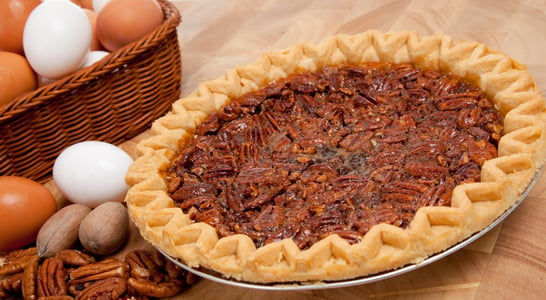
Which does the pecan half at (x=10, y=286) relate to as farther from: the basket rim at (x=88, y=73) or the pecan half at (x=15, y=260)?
the basket rim at (x=88, y=73)

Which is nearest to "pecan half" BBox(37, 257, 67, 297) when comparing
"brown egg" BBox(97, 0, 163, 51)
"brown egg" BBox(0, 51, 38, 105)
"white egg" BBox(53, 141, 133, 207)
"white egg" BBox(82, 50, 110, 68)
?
"white egg" BBox(53, 141, 133, 207)

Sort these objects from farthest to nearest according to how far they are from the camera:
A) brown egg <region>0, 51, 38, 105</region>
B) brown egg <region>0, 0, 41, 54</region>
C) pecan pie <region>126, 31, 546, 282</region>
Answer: brown egg <region>0, 0, 41, 54</region>
brown egg <region>0, 51, 38, 105</region>
pecan pie <region>126, 31, 546, 282</region>

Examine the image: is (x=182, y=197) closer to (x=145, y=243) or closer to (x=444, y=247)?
(x=145, y=243)

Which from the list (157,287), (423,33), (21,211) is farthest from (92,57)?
(423,33)

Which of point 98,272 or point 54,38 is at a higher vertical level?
point 54,38

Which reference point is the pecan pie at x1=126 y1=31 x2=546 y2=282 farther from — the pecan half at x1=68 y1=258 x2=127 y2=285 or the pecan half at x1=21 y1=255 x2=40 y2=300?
the pecan half at x1=21 y1=255 x2=40 y2=300

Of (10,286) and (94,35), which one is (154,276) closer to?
(10,286)
